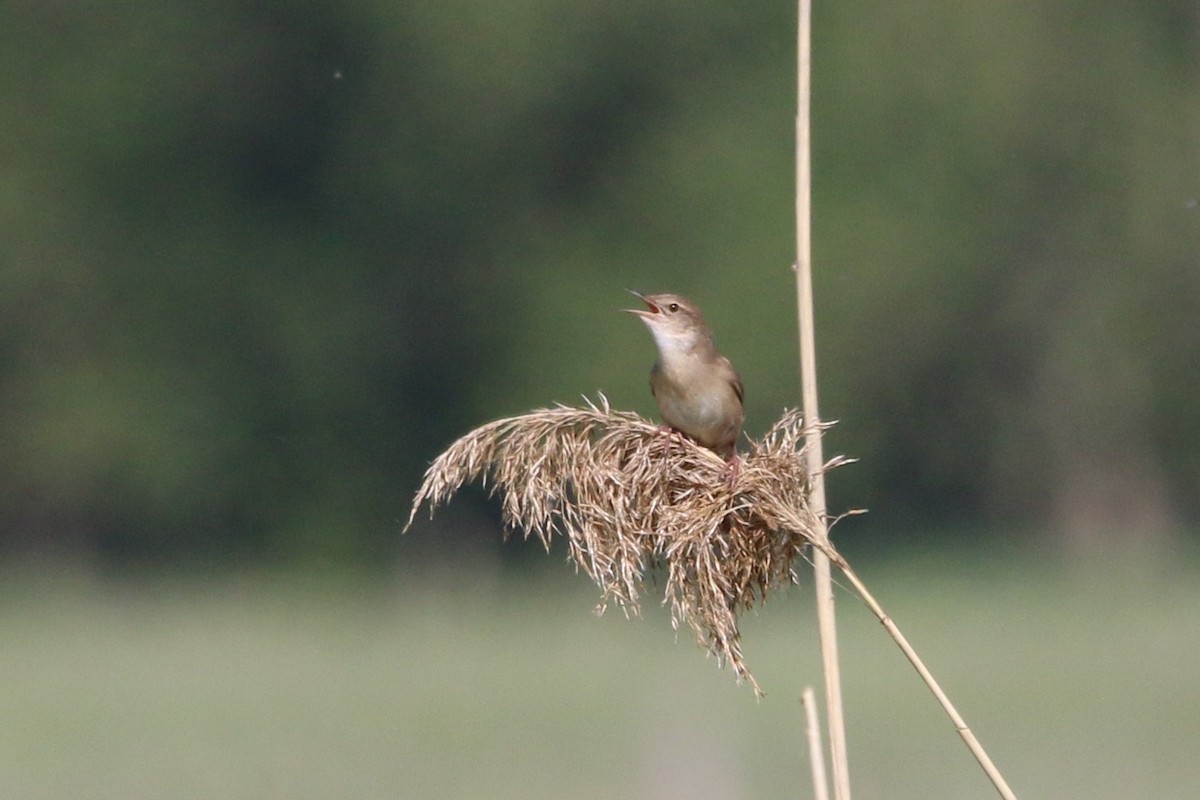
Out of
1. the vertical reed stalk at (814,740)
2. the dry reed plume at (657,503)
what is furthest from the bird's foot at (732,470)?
the vertical reed stalk at (814,740)

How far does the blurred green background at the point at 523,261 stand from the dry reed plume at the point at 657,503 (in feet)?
85.5

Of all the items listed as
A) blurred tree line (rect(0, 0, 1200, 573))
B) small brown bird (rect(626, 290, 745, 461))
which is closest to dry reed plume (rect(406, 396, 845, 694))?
small brown bird (rect(626, 290, 745, 461))

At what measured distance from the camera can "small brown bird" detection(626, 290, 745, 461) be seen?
18.5 ft

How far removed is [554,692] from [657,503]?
16.7 metres

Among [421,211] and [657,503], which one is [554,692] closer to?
[421,211]

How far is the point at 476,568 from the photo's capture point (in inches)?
1230

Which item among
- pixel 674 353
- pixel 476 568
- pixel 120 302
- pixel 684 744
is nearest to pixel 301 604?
pixel 476 568

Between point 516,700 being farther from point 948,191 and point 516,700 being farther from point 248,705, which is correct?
point 948,191

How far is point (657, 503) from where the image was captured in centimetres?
330

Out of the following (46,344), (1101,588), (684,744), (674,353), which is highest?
(674,353)

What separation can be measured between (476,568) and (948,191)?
1004cm

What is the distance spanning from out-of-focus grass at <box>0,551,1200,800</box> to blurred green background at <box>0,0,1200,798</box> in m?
1.72

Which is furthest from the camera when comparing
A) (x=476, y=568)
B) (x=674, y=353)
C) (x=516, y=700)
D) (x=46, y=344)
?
(x=46, y=344)

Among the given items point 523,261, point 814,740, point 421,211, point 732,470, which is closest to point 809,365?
point 732,470
